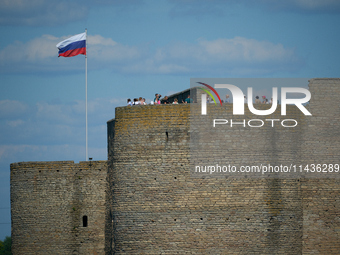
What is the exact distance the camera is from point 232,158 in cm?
3359

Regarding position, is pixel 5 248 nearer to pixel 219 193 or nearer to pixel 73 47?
pixel 73 47

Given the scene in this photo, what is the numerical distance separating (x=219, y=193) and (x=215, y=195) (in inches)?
7.4

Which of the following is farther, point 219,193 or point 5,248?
point 5,248

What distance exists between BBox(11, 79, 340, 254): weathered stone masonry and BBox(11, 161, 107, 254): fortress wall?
12.6 ft

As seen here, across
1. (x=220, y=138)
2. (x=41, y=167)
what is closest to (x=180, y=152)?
(x=220, y=138)

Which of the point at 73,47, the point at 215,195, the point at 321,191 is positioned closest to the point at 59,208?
the point at 73,47

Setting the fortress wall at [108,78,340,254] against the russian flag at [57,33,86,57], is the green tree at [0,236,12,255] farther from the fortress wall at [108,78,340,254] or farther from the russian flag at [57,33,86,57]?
the fortress wall at [108,78,340,254]

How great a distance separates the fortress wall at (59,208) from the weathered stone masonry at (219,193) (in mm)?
3831

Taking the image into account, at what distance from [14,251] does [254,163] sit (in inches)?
579

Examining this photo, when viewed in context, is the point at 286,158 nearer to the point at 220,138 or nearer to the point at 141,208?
the point at 220,138

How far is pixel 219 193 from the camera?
33.4m

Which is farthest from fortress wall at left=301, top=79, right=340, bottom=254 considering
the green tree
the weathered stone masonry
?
the green tree

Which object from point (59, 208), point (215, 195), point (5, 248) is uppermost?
point (215, 195)

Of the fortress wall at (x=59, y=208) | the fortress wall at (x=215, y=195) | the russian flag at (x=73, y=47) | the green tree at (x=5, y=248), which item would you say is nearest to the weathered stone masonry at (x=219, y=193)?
the fortress wall at (x=215, y=195)
